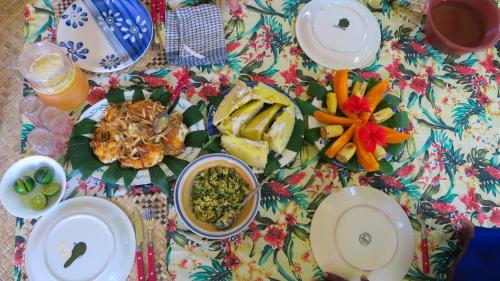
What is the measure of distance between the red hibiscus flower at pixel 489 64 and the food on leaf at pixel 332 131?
24.0 inches

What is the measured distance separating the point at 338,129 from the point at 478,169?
48 cm

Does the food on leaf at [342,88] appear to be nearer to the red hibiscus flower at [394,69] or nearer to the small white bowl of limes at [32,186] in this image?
the red hibiscus flower at [394,69]

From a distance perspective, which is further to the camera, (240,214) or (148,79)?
(148,79)

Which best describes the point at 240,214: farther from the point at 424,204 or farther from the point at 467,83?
the point at 467,83

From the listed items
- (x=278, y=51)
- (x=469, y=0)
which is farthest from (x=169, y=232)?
(x=469, y=0)

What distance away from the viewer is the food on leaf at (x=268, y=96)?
107 cm

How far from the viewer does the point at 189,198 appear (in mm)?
977

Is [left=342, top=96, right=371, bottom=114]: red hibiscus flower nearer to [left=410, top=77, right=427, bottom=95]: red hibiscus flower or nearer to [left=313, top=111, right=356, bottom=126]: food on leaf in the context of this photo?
[left=313, top=111, right=356, bottom=126]: food on leaf

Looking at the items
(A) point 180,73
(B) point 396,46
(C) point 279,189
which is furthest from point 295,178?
(B) point 396,46

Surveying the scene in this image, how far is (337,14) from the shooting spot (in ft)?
4.11

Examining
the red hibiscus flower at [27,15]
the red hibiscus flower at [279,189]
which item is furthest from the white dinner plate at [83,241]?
the red hibiscus flower at [27,15]

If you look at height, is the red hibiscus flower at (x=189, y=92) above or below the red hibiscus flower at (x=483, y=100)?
above

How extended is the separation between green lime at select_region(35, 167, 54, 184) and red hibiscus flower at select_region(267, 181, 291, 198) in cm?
57

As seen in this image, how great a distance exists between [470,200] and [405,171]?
0.21 meters
